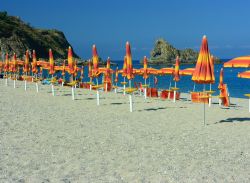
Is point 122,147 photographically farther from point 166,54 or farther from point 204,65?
point 166,54

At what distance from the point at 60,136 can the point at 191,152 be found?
3.16 metres

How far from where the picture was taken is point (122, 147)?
7.85 metres

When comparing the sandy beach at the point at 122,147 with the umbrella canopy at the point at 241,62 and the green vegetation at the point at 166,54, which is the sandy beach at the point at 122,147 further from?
the green vegetation at the point at 166,54

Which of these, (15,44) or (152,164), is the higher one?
(15,44)

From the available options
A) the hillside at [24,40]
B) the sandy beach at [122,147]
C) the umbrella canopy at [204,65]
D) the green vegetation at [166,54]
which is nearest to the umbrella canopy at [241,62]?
the umbrella canopy at [204,65]


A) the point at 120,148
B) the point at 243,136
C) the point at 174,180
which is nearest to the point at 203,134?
the point at 243,136

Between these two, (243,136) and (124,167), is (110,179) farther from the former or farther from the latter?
(243,136)

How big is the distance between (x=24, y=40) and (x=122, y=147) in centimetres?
10968

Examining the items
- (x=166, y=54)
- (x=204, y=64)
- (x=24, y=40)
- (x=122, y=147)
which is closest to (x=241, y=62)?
(x=204, y=64)

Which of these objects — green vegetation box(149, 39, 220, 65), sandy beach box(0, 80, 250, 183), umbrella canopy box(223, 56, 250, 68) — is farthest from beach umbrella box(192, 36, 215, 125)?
green vegetation box(149, 39, 220, 65)

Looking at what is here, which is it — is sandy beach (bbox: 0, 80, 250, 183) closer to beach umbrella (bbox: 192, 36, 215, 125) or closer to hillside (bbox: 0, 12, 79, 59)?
beach umbrella (bbox: 192, 36, 215, 125)

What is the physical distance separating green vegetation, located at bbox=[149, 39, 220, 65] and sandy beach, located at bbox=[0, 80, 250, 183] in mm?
129892

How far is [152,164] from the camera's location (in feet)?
→ 21.6

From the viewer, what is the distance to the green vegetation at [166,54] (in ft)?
470
